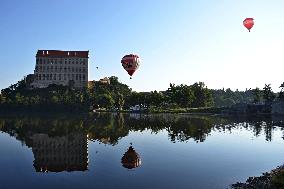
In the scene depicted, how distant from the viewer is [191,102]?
169000 mm

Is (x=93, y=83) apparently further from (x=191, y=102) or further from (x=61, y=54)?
(x=191, y=102)

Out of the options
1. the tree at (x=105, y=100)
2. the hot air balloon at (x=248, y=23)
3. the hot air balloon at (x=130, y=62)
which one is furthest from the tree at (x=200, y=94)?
the hot air balloon at (x=248, y=23)

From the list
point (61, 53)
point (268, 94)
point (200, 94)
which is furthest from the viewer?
point (200, 94)

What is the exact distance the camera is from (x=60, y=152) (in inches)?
1946

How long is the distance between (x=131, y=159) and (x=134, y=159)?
382 mm

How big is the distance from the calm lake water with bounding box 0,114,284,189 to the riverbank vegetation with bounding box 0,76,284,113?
77.2m

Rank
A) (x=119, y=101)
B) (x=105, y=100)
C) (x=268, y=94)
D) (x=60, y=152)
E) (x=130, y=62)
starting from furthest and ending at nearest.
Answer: (x=119, y=101) → (x=105, y=100) → (x=268, y=94) → (x=130, y=62) → (x=60, y=152)

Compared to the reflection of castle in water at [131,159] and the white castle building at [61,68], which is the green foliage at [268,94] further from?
the reflection of castle in water at [131,159]

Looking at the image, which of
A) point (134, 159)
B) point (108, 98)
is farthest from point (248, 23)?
point (108, 98)

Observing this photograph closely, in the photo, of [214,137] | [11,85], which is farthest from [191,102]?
[214,137]

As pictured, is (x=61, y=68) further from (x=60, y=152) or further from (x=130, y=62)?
(x=60, y=152)

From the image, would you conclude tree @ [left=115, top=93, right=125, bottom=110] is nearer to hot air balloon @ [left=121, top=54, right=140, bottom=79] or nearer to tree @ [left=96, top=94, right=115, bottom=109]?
tree @ [left=96, top=94, right=115, bottom=109]

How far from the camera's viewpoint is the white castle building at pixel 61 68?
166 metres

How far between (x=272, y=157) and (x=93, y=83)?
476 feet
